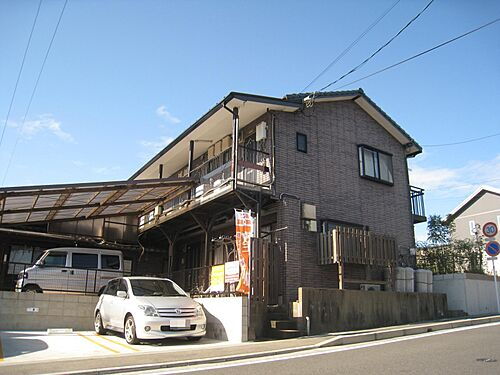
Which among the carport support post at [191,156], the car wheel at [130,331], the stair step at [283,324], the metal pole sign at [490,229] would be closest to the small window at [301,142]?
the carport support post at [191,156]

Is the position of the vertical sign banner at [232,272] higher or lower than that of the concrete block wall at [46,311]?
higher

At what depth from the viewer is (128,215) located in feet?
67.9

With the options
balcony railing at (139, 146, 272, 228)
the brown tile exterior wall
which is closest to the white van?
balcony railing at (139, 146, 272, 228)

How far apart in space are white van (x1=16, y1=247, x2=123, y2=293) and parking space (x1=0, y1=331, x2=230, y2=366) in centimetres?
314

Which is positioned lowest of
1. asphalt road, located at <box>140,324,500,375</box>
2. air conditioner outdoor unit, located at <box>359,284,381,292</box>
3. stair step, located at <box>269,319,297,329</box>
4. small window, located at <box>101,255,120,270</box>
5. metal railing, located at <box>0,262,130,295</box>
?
asphalt road, located at <box>140,324,500,375</box>

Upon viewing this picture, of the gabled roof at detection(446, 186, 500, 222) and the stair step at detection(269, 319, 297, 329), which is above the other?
the gabled roof at detection(446, 186, 500, 222)

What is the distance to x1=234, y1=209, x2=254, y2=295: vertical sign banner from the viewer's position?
38.0 ft

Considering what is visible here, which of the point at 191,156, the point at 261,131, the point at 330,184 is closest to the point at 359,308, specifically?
the point at 330,184

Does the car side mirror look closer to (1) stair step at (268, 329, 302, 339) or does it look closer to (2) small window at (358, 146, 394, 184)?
(1) stair step at (268, 329, 302, 339)

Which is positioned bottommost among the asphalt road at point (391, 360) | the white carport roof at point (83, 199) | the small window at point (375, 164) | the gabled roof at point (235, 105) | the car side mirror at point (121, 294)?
the asphalt road at point (391, 360)

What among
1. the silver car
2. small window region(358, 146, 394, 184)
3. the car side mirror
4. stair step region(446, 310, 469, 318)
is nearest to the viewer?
the silver car

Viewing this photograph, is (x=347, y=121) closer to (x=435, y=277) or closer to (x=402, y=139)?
(x=402, y=139)

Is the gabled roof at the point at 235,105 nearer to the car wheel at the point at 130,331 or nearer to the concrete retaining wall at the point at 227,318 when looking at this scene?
the concrete retaining wall at the point at 227,318

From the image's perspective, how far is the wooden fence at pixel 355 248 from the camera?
526 inches
